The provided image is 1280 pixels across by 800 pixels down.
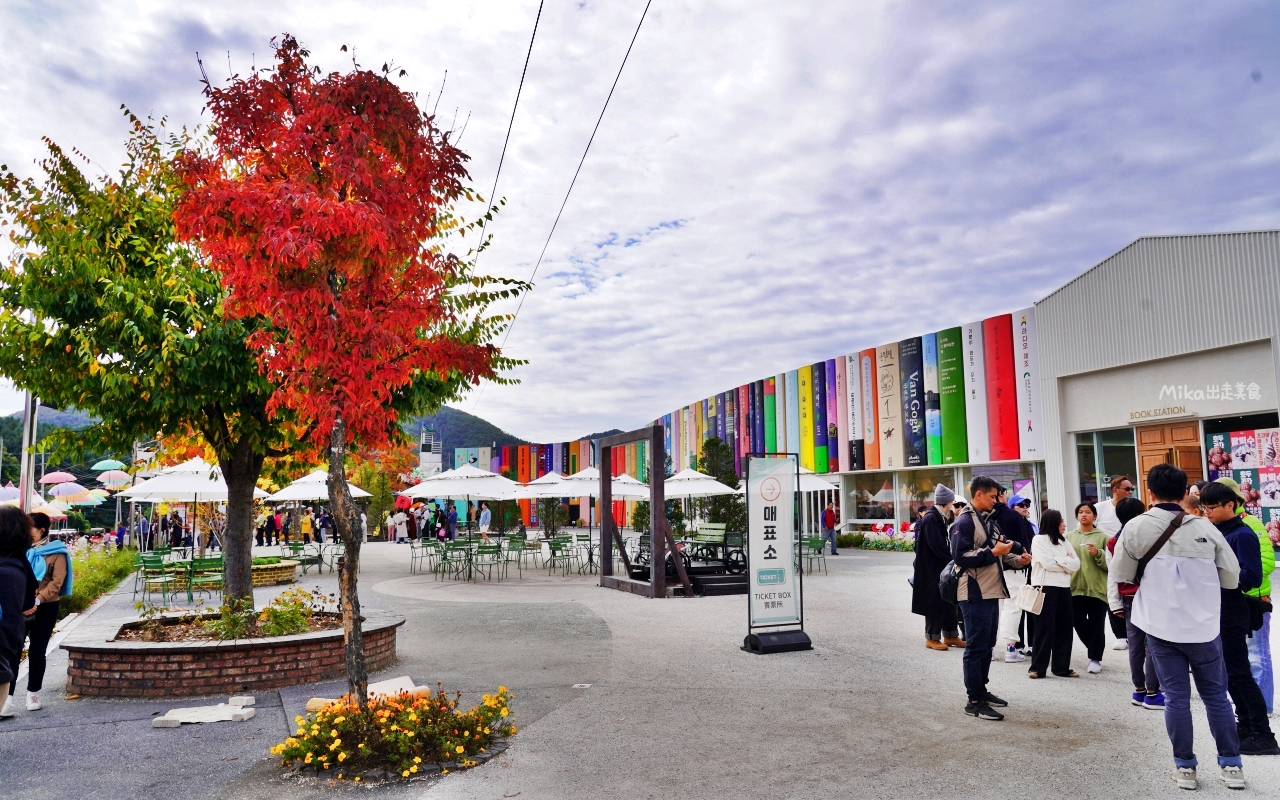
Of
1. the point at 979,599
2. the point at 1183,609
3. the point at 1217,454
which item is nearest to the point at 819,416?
the point at 1217,454

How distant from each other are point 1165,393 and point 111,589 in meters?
22.8

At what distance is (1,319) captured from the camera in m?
8.52

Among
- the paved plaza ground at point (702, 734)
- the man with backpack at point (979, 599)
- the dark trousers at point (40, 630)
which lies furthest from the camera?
the dark trousers at point (40, 630)

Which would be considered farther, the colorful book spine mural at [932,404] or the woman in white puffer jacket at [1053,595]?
the colorful book spine mural at [932,404]

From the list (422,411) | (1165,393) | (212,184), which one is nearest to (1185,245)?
(1165,393)

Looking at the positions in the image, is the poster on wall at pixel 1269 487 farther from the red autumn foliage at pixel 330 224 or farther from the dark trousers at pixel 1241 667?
the red autumn foliage at pixel 330 224

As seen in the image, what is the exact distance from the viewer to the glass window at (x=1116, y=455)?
18797mm

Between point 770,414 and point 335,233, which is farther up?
point 770,414

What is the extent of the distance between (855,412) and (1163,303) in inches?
477

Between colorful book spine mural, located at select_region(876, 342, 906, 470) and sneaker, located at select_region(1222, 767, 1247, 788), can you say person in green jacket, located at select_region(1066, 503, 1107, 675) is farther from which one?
colorful book spine mural, located at select_region(876, 342, 906, 470)

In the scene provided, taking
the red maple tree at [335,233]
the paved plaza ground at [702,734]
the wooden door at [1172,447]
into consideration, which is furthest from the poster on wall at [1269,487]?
the red maple tree at [335,233]

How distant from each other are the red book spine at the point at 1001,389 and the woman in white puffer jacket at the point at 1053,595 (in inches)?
605

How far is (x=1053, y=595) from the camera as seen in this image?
7547 mm

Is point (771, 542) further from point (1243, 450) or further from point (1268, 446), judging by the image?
point (1243, 450)
